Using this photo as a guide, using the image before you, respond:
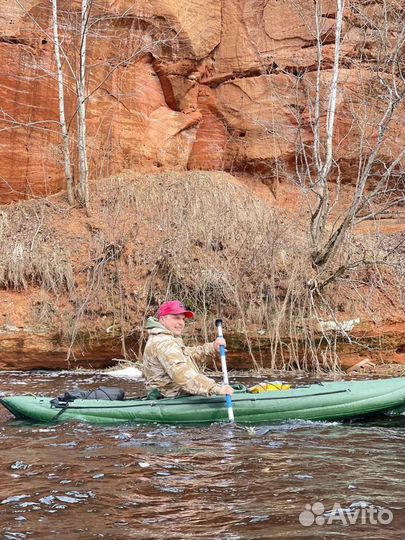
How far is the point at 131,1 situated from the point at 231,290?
7.53 metres

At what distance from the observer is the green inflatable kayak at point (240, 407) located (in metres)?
6.35

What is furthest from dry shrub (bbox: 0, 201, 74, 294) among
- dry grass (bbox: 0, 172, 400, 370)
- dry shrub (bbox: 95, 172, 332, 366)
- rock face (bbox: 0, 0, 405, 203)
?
rock face (bbox: 0, 0, 405, 203)

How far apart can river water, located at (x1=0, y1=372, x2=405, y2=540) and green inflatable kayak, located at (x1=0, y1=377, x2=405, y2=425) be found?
145 millimetres

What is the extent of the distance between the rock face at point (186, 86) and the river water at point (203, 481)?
29.3 ft

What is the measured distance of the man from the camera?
20.4ft

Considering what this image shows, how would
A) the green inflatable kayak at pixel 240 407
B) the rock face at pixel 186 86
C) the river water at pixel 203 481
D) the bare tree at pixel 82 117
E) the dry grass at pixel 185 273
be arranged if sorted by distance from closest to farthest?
1. the river water at pixel 203 481
2. the green inflatable kayak at pixel 240 407
3. the dry grass at pixel 185 273
4. the bare tree at pixel 82 117
5. the rock face at pixel 186 86

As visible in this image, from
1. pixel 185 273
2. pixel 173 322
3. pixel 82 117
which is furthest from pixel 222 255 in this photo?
pixel 173 322

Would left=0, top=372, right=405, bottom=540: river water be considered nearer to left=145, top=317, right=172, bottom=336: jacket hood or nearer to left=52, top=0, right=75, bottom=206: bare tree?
left=145, top=317, right=172, bottom=336: jacket hood

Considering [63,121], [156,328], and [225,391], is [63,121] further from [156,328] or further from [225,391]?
[225,391]

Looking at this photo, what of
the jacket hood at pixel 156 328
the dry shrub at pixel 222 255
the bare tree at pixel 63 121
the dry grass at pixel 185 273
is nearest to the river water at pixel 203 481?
the jacket hood at pixel 156 328

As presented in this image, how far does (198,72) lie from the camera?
15.8 meters

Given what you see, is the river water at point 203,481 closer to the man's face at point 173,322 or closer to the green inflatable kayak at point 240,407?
the green inflatable kayak at point 240,407

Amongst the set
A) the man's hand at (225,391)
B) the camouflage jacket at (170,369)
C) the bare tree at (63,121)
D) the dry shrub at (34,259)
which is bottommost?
the man's hand at (225,391)

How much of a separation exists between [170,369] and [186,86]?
34.8 ft
